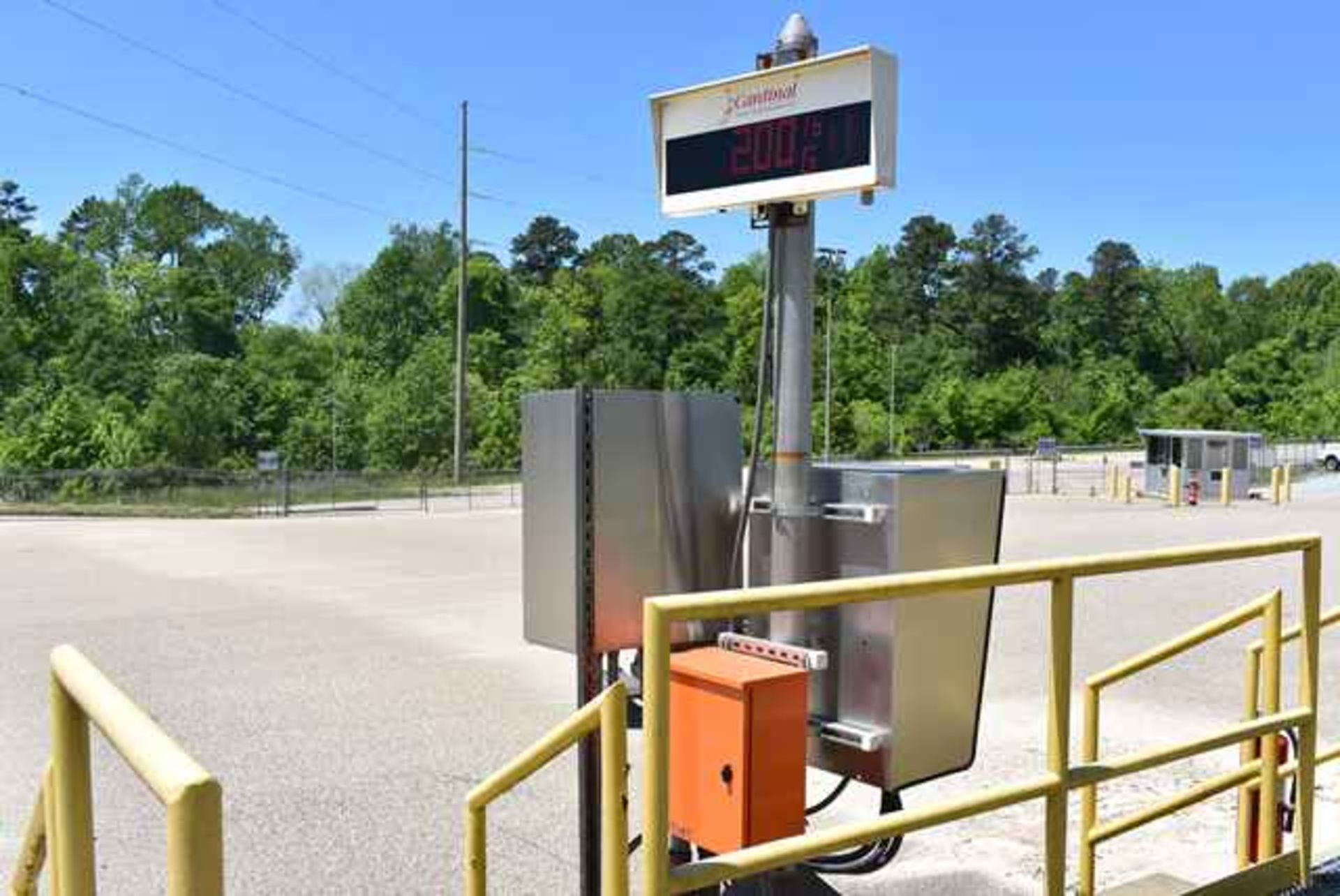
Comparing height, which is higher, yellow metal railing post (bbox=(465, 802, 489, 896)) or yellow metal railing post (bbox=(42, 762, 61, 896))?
yellow metal railing post (bbox=(42, 762, 61, 896))

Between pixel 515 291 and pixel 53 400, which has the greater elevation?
pixel 515 291

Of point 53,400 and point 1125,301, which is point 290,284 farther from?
point 1125,301

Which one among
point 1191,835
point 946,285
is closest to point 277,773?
point 1191,835

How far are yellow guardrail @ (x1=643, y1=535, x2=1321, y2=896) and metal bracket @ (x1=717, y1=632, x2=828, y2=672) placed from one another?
1.60 ft

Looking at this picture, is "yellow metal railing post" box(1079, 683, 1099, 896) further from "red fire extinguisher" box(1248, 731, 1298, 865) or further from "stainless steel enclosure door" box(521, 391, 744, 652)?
"stainless steel enclosure door" box(521, 391, 744, 652)

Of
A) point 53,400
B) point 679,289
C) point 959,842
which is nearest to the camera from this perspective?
point 959,842

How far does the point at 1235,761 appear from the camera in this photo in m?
6.93

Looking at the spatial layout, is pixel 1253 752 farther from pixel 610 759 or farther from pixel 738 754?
pixel 610 759

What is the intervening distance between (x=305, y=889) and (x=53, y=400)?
70550 mm

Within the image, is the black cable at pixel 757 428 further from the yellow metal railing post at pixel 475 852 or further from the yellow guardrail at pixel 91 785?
the yellow guardrail at pixel 91 785

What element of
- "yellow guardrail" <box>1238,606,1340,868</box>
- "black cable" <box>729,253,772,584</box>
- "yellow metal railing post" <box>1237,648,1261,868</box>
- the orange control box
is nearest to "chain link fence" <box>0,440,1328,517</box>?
"yellow guardrail" <box>1238,606,1340,868</box>

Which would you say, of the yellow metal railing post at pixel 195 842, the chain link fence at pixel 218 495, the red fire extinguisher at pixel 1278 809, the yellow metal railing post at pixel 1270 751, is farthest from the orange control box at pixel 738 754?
the chain link fence at pixel 218 495

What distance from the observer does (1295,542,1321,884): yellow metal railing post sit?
4156 millimetres

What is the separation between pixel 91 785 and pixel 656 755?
1.11 meters
